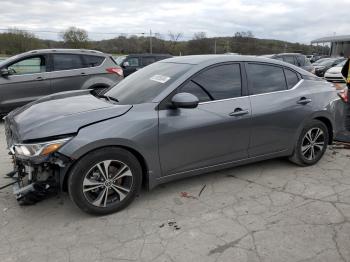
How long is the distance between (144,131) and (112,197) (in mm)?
747

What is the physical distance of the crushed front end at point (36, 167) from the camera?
3172 millimetres

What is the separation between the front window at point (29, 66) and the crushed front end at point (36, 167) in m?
5.06

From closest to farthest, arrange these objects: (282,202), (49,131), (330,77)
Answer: (49,131) → (282,202) → (330,77)

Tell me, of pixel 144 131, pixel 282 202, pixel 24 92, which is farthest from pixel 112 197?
pixel 24 92

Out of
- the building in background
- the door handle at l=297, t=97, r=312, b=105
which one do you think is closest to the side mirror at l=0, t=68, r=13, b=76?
the door handle at l=297, t=97, r=312, b=105

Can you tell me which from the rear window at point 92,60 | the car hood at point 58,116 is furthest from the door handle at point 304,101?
the rear window at point 92,60

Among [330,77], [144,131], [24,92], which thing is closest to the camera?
[144,131]

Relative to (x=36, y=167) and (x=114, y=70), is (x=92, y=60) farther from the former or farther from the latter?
(x=36, y=167)

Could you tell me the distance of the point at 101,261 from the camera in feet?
9.21

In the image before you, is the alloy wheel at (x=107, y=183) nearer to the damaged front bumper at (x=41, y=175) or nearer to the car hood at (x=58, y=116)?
the damaged front bumper at (x=41, y=175)

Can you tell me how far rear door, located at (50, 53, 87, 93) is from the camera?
8297mm

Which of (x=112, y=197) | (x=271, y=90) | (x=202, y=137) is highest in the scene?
(x=271, y=90)

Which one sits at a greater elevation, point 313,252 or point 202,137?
point 202,137

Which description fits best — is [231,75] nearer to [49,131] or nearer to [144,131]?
[144,131]
